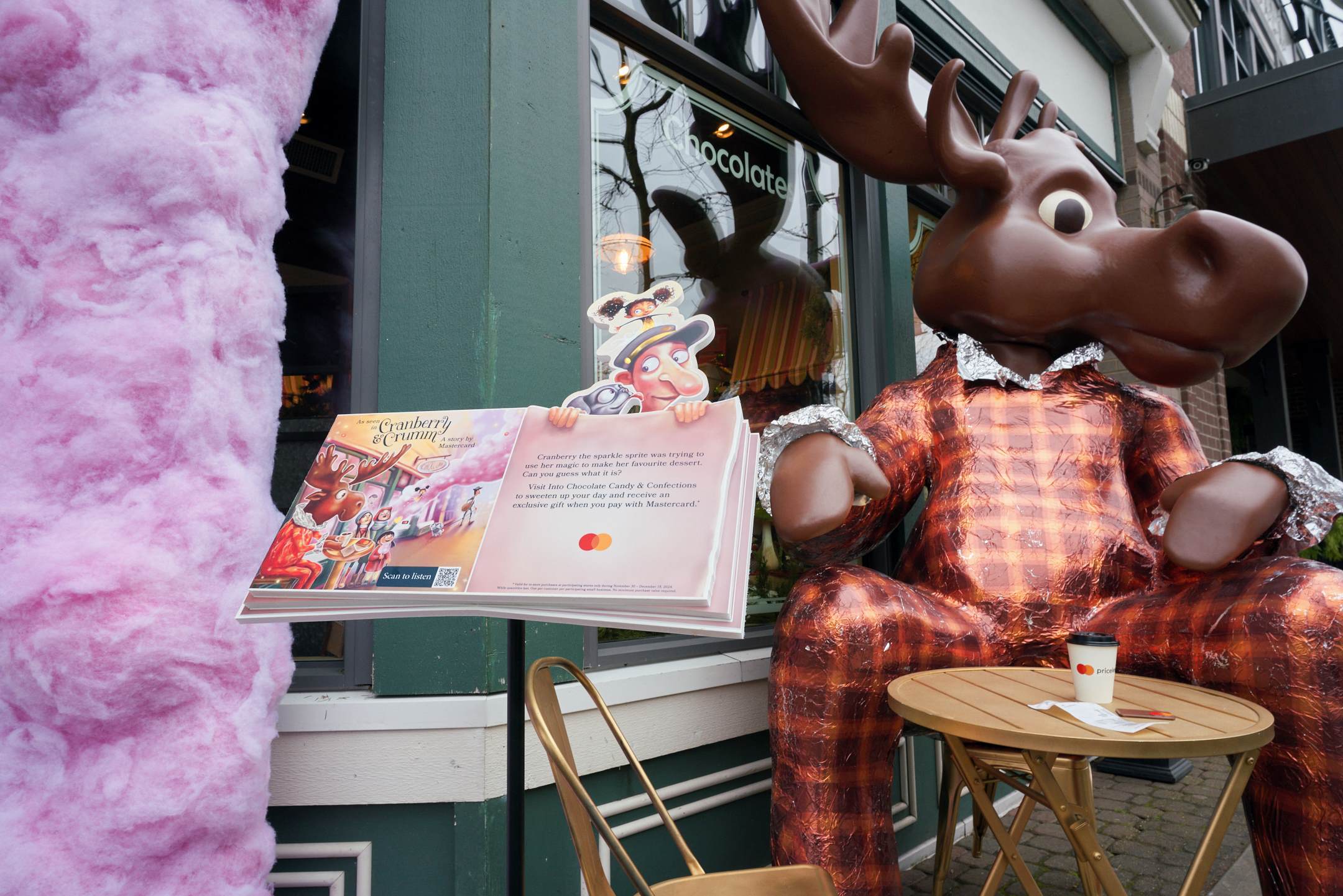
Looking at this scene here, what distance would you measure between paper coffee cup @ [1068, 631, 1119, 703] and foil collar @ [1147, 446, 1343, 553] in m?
0.58

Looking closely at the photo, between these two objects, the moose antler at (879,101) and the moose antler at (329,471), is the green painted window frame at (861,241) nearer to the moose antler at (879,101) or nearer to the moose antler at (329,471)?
the moose antler at (879,101)

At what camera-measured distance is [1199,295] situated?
6.44 feet

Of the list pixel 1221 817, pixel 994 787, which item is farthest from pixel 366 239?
pixel 994 787

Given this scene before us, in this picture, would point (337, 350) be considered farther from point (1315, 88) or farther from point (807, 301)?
point (1315, 88)

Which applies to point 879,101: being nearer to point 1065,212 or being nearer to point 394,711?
point 1065,212

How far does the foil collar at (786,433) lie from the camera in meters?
1.84

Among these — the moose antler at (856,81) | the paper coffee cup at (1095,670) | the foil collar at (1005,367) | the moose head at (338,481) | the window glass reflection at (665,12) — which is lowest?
the paper coffee cup at (1095,670)

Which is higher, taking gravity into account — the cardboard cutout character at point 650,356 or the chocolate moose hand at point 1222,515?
the cardboard cutout character at point 650,356

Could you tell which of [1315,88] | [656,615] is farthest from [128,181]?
[1315,88]

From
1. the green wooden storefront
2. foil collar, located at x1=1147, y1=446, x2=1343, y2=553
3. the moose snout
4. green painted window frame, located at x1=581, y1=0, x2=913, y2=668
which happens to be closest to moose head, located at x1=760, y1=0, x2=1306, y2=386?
the moose snout

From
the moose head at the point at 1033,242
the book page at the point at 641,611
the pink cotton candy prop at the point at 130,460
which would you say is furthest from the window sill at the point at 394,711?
the moose head at the point at 1033,242

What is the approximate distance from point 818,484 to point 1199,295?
1107mm

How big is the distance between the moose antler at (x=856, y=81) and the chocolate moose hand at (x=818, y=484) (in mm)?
1108

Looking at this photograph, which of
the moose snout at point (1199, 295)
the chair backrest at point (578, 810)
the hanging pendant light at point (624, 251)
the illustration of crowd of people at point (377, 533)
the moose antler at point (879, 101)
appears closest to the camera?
the chair backrest at point (578, 810)
